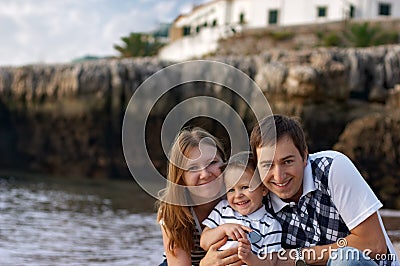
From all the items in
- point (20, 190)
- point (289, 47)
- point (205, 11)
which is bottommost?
point (20, 190)

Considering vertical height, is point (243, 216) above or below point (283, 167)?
below

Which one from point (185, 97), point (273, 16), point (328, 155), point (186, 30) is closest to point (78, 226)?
point (328, 155)

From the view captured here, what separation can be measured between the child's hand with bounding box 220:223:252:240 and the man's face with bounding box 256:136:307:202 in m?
0.27

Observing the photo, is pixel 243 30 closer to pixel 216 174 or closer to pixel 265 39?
pixel 265 39

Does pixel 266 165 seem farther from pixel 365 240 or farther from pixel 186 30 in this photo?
pixel 186 30

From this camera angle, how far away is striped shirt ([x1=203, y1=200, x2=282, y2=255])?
3631 millimetres

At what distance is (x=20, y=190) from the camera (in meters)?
17.0

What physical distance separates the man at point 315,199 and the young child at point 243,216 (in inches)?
2.9

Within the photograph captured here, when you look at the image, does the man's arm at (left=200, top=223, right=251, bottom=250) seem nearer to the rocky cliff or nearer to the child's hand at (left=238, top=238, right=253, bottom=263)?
the child's hand at (left=238, top=238, right=253, bottom=263)

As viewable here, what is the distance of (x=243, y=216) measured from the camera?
147 inches

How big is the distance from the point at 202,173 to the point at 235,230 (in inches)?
16.0

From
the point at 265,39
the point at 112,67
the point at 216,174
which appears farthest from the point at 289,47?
the point at 216,174

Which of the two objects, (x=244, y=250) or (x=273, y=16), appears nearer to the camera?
(x=244, y=250)

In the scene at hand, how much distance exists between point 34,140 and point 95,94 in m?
3.91
